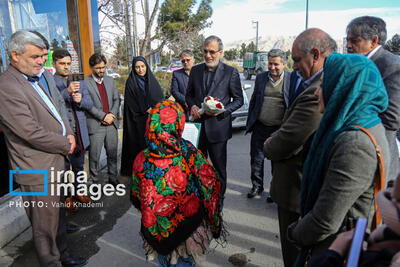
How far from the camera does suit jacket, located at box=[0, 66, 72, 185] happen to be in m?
2.14

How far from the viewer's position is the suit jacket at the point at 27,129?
2.14 meters

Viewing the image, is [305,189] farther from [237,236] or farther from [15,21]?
[15,21]

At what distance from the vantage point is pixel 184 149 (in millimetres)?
1878

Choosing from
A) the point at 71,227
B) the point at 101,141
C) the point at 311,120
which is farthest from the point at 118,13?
the point at 311,120

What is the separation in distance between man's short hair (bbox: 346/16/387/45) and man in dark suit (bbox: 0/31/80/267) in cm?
258

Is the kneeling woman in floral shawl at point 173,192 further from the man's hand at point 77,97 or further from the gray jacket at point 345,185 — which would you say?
the man's hand at point 77,97

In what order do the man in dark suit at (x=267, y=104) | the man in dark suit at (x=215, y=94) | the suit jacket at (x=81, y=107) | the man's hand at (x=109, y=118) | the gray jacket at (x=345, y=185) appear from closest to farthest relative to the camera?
the gray jacket at (x=345, y=185), the suit jacket at (x=81, y=107), the man in dark suit at (x=215, y=94), the man in dark suit at (x=267, y=104), the man's hand at (x=109, y=118)

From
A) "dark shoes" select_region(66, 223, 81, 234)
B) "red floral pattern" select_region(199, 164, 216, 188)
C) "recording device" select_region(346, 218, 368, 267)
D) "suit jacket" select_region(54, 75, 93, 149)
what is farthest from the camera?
"suit jacket" select_region(54, 75, 93, 149)

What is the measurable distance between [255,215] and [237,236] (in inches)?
21.1

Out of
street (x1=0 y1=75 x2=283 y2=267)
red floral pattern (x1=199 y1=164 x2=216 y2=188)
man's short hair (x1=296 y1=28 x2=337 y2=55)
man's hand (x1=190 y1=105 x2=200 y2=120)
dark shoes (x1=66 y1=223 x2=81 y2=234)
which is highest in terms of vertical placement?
man's short hair (x1=296 y1=28 x2=337 y2=55)

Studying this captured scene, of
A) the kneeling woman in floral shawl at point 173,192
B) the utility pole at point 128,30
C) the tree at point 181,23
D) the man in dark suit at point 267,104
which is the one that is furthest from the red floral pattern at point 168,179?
the tree at point 181,23

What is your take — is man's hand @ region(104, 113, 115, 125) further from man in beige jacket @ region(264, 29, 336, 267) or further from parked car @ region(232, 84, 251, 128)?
parked car @ region(232, 84, 251, 128)

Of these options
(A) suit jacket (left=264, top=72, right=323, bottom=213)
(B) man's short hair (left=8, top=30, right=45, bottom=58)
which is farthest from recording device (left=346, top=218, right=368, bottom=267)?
(B) man's short hair (left=8, top=30, right=45, bottom=58)

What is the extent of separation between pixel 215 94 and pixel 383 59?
1897mm
